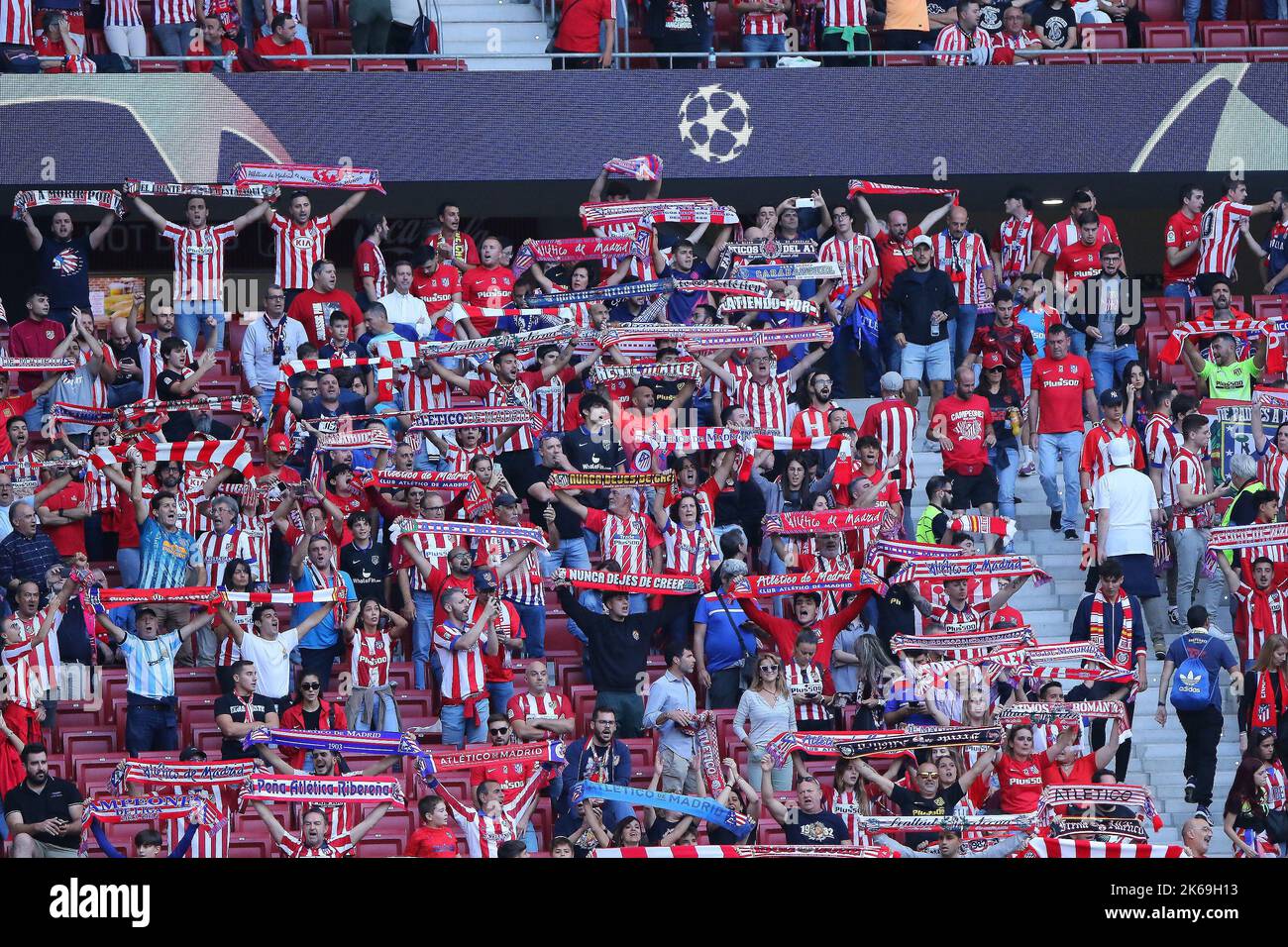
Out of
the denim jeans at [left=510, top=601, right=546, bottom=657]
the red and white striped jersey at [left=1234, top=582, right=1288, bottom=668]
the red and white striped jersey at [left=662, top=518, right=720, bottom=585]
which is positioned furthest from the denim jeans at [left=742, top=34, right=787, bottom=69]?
the red and white striped jersey at [left=1234, top=582, right=1288, bottom=668]

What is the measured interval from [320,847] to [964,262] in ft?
25.8

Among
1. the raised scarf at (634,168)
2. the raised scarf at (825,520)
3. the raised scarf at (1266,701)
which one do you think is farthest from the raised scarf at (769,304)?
the raised scarf at (1266,701)

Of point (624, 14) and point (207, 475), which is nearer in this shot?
point (207, 475)

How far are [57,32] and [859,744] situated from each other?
32.3 ft

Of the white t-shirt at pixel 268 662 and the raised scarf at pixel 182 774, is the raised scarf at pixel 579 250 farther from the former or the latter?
the raised scarf at pixel 182 774

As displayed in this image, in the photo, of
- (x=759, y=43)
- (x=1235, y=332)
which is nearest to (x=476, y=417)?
(x=759, y=43)

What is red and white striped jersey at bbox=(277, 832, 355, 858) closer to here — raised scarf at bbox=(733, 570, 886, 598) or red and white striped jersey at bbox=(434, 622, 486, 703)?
red and white striped jersey at bbox=(434, 622, 486, 703)

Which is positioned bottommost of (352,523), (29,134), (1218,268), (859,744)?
(859,744)

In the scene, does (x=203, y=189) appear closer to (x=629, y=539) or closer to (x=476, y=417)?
(x=476, y=417)

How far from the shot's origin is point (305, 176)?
18.9 meters

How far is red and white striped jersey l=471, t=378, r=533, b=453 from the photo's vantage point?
54.5 ft

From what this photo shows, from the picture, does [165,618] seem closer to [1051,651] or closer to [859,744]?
[859,744]

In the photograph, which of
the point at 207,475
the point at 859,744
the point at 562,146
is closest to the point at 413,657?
the point at 207,475
